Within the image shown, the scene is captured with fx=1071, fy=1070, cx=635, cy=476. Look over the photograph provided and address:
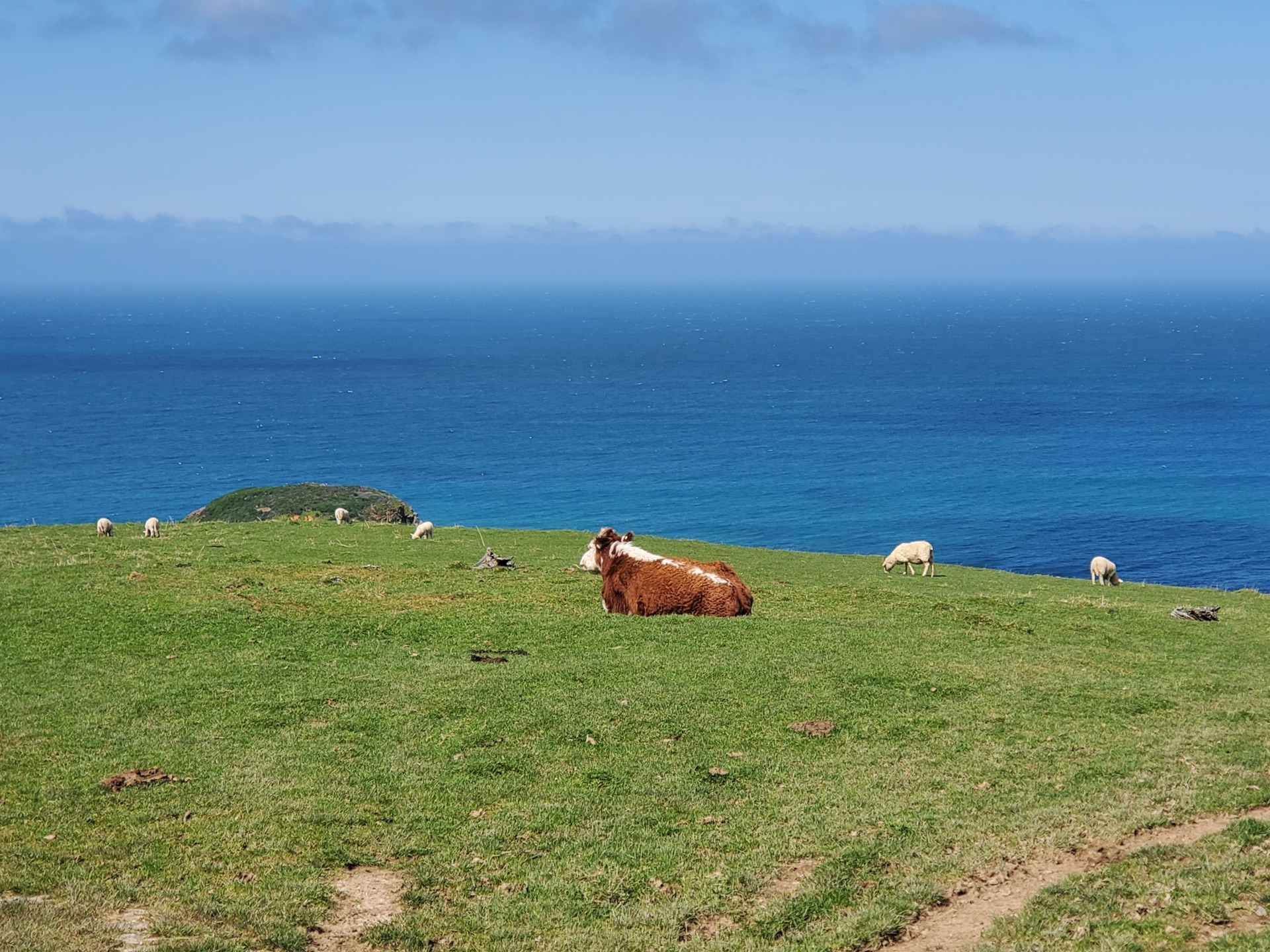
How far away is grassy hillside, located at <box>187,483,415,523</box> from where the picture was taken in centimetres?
6469

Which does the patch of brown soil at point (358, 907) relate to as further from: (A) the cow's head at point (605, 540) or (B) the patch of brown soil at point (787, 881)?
(A) the cow's head at point (605, 540)

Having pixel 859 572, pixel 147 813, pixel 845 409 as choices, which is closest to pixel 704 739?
pixel 147 813

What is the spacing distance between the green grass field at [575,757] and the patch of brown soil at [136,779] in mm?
204

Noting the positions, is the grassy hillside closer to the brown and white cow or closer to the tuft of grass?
the brown and white cow

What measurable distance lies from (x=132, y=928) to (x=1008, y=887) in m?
8.54

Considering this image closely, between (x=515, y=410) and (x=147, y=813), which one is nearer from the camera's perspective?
(x=147, y=813)

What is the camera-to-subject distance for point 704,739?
15.6 m

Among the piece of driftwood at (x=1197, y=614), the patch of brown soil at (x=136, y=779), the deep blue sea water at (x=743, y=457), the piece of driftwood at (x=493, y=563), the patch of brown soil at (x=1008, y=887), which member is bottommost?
the deep blue sea water at (x=743, y=457)

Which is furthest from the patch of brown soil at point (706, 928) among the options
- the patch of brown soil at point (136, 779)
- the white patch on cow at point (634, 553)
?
the white patch on cow at point (634, 553)

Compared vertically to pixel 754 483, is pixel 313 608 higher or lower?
higher

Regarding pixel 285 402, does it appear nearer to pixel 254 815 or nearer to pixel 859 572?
pixel 859 572

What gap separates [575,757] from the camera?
14.9 meters

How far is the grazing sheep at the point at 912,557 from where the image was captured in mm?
39750

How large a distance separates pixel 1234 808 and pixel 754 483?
93.4 metres
